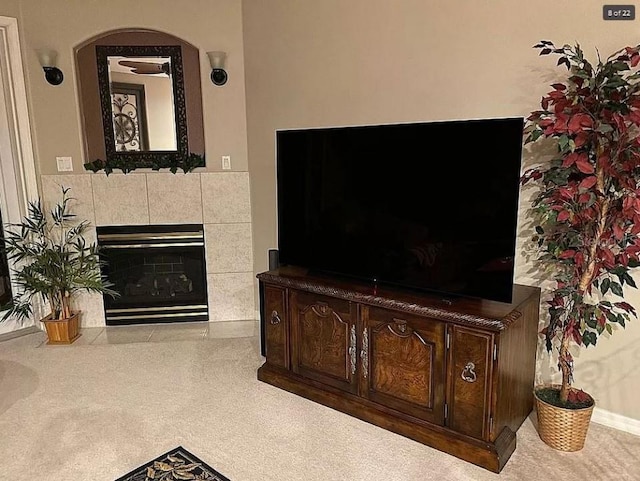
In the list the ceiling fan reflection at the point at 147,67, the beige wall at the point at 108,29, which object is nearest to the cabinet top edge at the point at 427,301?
the beige wall at the point at 108,29

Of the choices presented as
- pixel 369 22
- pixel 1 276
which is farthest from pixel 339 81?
pixel 1 276

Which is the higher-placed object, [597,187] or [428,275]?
[597,187]

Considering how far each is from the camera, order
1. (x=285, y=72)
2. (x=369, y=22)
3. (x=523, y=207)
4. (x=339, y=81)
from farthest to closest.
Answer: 1. (x=285, y=72)
2. (x=339, y=81)
3. (x=369, y=22)
4. (x=523, y=207)

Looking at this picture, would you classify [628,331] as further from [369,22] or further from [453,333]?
[369,22]

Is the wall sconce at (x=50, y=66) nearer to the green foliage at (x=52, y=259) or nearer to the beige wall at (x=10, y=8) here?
the beige wall at (x=10, y=8)

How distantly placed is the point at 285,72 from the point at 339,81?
0.56 m

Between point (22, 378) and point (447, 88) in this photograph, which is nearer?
point (447, 88)

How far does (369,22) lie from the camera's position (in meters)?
3.08

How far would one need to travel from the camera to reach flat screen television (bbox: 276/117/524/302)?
86.5 inches

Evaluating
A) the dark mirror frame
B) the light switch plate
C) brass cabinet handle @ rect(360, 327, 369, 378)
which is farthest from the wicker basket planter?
the light switch plate

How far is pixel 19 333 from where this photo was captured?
4055mm

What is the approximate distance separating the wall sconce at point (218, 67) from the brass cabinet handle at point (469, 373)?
294 cm

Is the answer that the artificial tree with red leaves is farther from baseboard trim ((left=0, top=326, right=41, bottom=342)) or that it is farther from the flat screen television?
baseboard trim ((left=0, top=326, right=41, bottom=342))

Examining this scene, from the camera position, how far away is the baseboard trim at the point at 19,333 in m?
3.97
